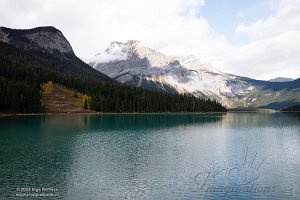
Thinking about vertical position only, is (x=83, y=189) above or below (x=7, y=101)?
below

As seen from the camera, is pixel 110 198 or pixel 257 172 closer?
pixel 110 198

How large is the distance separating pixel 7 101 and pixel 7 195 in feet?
541

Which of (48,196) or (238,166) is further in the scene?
(238,166)

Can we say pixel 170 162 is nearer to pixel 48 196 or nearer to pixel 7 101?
pixel 48 196

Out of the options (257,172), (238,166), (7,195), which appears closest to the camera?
(7,195)

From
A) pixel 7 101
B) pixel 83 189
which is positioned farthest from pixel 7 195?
pixel 7 101

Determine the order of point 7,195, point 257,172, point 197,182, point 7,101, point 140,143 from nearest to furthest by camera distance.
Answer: point 7,195 < point 197,182 < point 257,172 < point 140,143 < point 7,101

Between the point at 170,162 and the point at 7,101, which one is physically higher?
the point at 7,101

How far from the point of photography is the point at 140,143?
89.4m

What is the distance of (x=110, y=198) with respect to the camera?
40156 millimetres

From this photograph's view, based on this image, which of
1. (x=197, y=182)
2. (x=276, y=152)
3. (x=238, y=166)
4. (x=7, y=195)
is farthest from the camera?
(x=276, y=152)

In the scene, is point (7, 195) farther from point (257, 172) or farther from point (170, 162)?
point (257, 172)

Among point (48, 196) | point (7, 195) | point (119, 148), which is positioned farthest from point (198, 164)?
point (7, 195)

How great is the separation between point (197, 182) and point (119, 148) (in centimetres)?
3457
